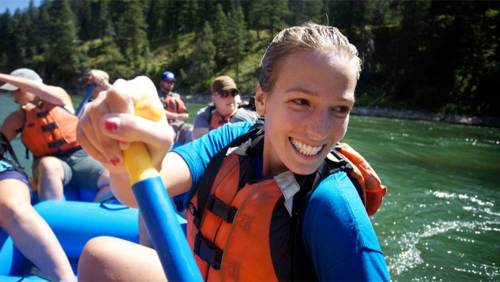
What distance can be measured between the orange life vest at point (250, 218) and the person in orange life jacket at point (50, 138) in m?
2.35

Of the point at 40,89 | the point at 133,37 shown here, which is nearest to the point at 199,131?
the point at 40,89

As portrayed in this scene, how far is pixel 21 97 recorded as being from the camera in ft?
12.1

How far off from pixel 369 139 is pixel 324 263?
559 inches

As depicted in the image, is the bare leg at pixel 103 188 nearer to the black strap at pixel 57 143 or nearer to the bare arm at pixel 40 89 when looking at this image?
the black strap at pixel 57 143

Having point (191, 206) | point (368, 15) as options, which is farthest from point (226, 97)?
point (368, 15)

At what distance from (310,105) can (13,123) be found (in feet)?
11.3

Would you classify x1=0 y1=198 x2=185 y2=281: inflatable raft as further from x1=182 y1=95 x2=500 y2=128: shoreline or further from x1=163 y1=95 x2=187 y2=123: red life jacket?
x1=182 y1=95 x2=500 y2=128: shoreline

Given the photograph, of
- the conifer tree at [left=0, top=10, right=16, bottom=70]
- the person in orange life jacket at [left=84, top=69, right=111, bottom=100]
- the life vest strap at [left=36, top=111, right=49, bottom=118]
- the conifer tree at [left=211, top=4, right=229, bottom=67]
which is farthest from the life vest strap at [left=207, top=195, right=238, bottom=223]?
the conifer tree at [left=0, top=10, right=16, bottom=70]

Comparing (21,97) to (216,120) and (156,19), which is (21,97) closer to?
(216,120)

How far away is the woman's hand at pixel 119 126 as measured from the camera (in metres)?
0.82

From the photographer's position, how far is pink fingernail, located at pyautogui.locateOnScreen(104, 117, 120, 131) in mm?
809

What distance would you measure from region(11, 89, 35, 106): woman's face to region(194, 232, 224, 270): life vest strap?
2.89 meters

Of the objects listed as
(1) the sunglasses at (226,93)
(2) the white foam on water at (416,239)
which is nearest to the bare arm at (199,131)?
(1) the sunglasses at (226,93)

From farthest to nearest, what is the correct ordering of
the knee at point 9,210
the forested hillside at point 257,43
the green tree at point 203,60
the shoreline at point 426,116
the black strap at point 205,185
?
the green tree at point 203,60, the forested hillside at point 257,43, the shoreline at point 426,116, the knee at point 9,210, the black strap at point 205,185
